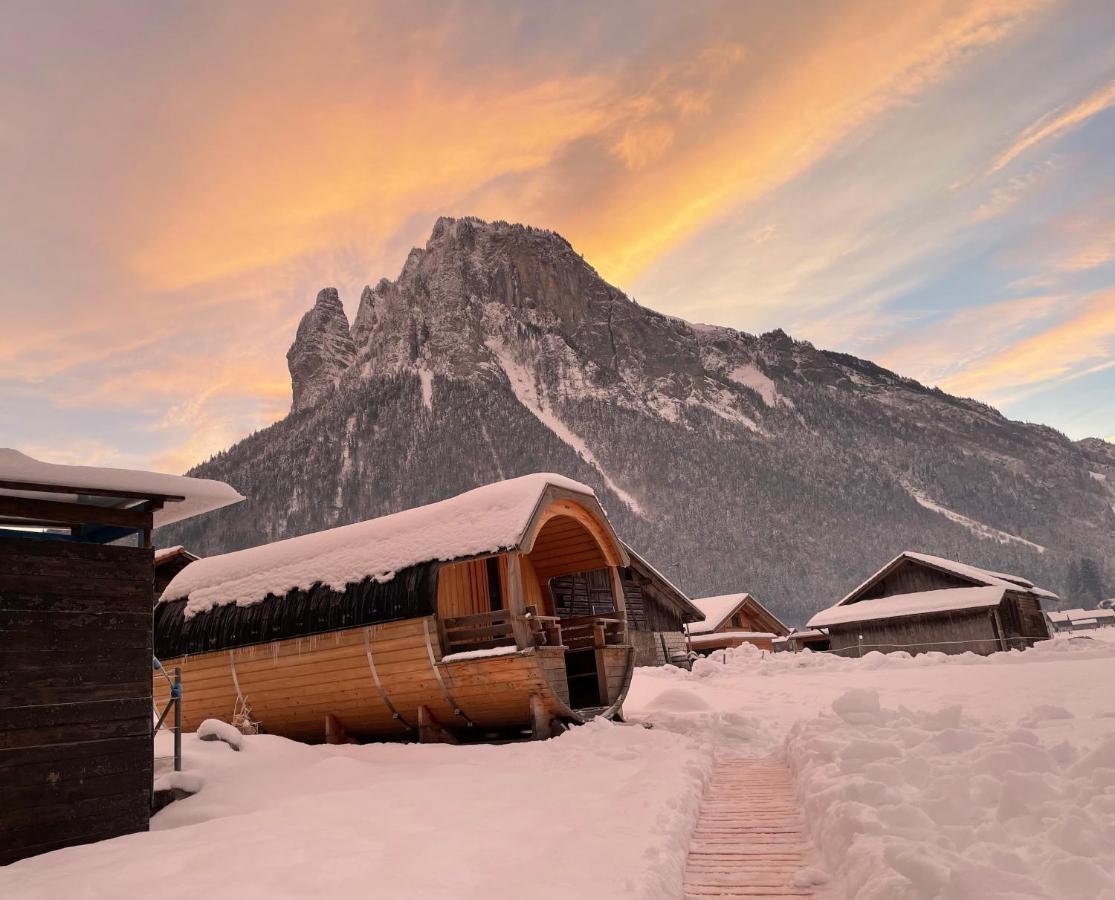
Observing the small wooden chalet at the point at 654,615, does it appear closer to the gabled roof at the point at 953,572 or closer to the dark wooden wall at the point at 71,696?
the gabled roof at the point at 953,572

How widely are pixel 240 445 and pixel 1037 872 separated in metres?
168

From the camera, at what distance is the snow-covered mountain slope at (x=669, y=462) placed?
14212 cm

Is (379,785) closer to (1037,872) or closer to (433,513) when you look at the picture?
(433,513)

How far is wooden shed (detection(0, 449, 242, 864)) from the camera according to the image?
6.98 meters

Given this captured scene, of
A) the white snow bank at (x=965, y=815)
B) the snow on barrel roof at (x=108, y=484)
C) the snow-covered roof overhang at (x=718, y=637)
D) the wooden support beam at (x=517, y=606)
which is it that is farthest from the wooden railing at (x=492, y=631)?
the snow-covered roof overhang at (x=718, y=637)

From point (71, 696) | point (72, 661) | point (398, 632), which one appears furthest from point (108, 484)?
point (398, 632)

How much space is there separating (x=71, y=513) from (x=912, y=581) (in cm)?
3918

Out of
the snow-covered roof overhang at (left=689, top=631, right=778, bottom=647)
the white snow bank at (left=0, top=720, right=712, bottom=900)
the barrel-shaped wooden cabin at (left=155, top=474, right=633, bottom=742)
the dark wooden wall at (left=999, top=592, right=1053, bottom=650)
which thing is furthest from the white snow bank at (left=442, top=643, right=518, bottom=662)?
the snow-covered roof overhang at (left=689, top=631, right=778, bottom=647)

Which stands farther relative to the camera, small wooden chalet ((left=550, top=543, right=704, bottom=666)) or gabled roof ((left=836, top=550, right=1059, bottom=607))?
gabled roof ((left=836, top=550, right=1059, bottom=607))

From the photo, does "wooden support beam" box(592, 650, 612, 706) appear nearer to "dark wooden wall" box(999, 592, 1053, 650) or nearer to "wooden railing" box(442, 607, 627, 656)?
"wooden railing" box(442, 607, 627, 656)

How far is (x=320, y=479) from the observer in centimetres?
14875

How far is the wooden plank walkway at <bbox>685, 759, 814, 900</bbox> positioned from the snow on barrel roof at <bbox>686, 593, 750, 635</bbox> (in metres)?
35.5

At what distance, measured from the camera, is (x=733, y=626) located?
1847 inches

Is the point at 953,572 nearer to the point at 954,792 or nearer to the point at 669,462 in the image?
the point at 954,792
